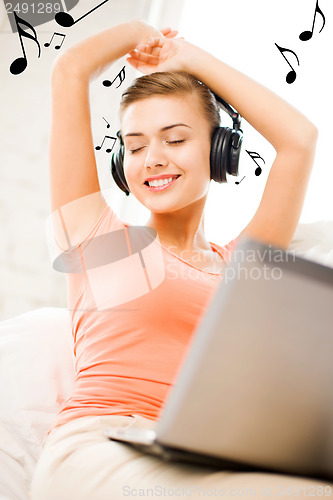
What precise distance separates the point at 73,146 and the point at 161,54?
38 centimetres

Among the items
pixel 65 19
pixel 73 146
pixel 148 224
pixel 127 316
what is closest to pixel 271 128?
pixel 148 224

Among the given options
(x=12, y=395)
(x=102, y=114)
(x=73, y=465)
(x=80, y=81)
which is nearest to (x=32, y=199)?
(x=102, y=114)

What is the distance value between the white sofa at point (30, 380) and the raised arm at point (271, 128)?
0.57ft

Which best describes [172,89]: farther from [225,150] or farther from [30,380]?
[30,380]

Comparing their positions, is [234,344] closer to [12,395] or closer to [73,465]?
[73,465]

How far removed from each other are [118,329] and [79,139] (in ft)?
1.49

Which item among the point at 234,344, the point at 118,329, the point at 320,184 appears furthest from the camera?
the point at 320,184

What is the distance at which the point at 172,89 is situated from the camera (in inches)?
47.8

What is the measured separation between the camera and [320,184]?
5.15 feet

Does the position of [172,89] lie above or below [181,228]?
above

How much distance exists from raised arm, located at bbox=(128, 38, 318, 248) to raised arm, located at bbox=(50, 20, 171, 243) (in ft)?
0.72

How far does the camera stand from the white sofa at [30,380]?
0.98 m

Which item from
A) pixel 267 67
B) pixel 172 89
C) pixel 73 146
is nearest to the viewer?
pixel 73 146

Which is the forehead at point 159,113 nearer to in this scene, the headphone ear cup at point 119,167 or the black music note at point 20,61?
the headphone ear cup at point 119,167
